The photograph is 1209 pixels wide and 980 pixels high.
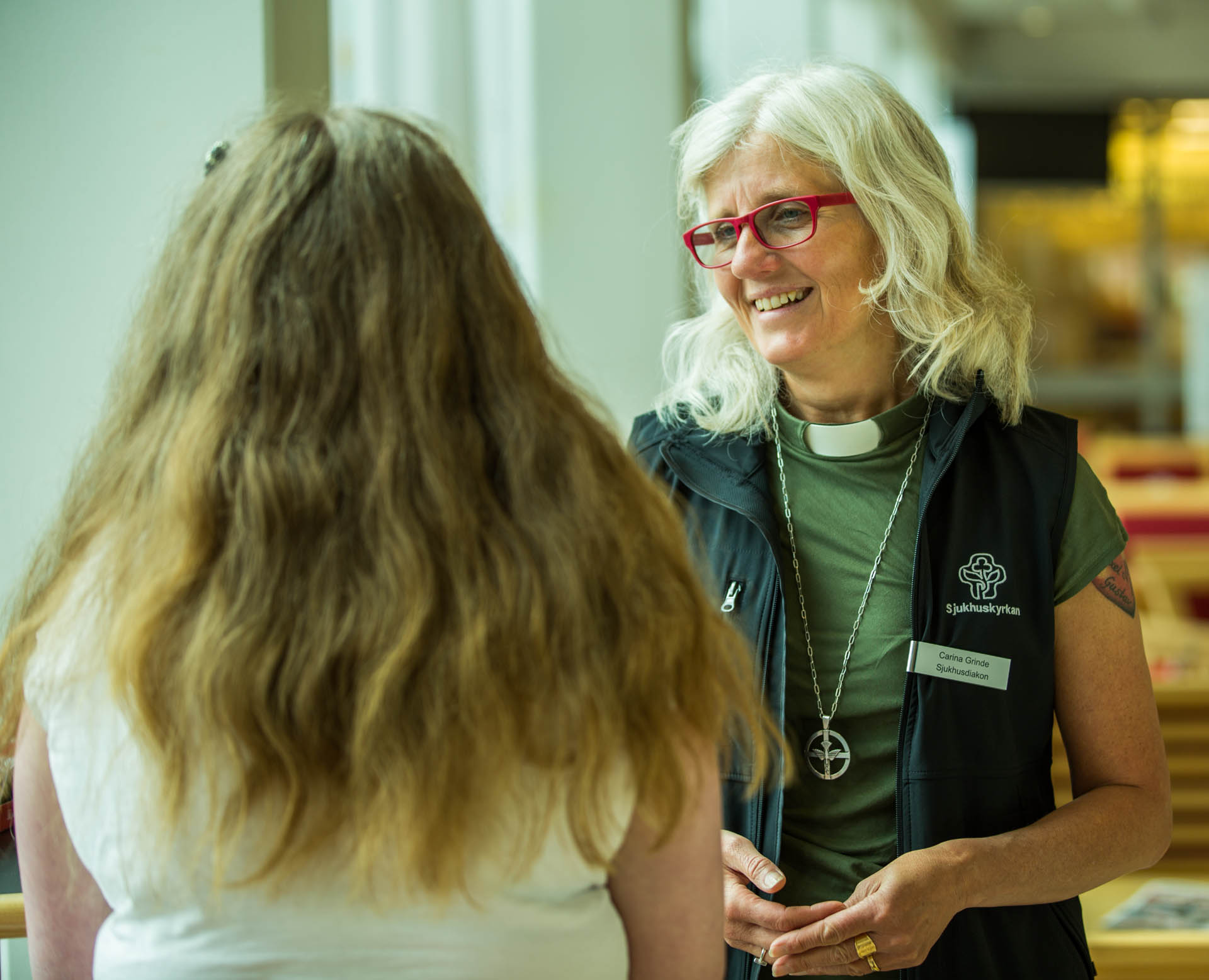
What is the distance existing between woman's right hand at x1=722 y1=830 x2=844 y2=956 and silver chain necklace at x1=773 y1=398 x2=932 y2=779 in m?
0.14

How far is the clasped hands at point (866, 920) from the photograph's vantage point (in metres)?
1.33

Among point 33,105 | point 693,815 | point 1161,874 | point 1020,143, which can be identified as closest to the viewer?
point 693,815

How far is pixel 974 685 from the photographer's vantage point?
1446 millimetres

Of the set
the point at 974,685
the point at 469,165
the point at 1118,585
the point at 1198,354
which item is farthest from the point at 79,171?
the point at 1198,354

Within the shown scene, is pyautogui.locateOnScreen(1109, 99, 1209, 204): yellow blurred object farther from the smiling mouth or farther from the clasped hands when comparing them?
the clasped hands

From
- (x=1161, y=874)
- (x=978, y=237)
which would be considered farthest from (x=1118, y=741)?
(x=1161, y=874)

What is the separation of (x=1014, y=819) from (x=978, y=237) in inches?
33.0

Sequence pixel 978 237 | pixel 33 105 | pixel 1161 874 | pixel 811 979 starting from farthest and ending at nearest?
pixel 1161 874 → pixel 33 105 → pixel 978 237 → pixel 811 979

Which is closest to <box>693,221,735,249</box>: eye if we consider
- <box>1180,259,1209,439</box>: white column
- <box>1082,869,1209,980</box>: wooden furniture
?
<box>1082,869,1209,980</box>: wooden furniture

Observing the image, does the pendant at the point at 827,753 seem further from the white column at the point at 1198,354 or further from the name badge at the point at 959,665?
the white column at the point at 1198,354

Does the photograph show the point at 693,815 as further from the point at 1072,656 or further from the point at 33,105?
the point at 33,105

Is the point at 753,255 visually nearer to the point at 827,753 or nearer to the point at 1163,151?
the point at 827,753

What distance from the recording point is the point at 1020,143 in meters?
11.2

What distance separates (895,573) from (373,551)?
880 millimetres
